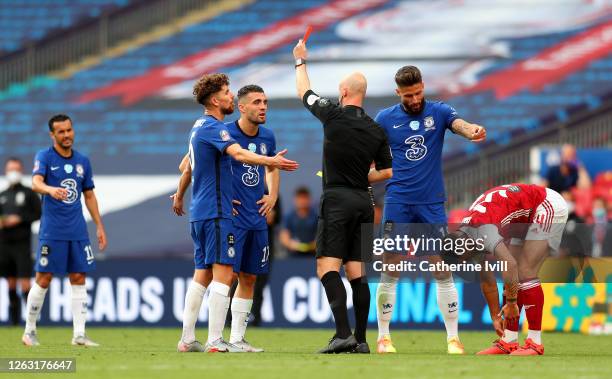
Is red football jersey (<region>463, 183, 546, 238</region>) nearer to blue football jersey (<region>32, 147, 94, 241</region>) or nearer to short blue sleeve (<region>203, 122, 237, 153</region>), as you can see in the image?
short blue sleeve (<region>203, 122, 237, 153</region>)

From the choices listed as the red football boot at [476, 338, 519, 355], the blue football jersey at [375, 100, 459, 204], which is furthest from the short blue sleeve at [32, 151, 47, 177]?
the red football boot at [476, 338, 519, 355]

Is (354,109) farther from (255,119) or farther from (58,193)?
(58,193)

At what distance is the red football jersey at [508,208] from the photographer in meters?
9.42

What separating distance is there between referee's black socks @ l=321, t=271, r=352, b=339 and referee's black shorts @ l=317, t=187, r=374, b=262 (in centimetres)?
17

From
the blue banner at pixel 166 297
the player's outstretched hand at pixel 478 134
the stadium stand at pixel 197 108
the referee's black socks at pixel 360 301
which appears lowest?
the blue banner at pixel 166 297

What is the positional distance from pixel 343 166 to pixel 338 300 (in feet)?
3.39

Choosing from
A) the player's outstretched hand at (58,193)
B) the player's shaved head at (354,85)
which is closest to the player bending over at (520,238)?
the player's shaved head at (354,85)

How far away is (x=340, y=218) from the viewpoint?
9336 millimetres

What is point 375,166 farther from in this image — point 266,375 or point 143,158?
point 143,158

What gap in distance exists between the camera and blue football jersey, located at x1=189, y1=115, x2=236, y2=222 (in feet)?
31.4

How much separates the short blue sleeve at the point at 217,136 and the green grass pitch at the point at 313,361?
1622 millimetres

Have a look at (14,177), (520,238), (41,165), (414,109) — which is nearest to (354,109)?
(414,109)

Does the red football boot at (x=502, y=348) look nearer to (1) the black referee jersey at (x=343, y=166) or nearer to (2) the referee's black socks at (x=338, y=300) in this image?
(2) the referee's black socks at (x=338, y=300)

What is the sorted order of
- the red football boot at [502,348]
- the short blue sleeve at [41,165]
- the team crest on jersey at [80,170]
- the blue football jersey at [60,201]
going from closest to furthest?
the red football boot at [502,348], the short blue sleeve at [41,165], the blue football jersey at [60,201], the team crest on jersey at [80,170]
